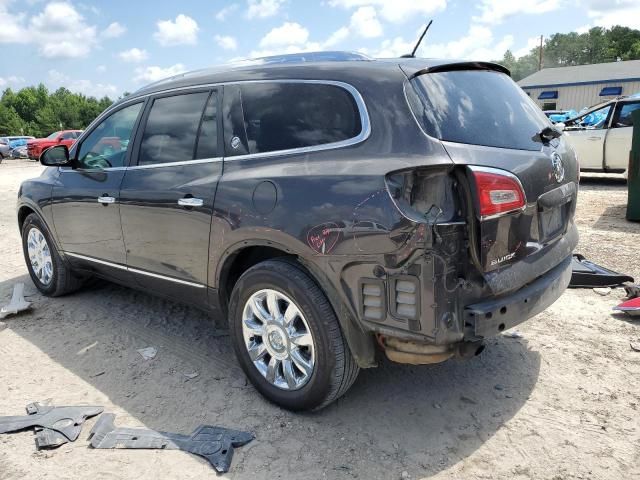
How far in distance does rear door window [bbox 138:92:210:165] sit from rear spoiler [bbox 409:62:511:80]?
4.85ft

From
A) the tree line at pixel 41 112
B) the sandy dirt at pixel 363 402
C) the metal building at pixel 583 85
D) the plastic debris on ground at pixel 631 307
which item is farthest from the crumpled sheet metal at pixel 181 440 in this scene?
the tree line at pixel 41 112

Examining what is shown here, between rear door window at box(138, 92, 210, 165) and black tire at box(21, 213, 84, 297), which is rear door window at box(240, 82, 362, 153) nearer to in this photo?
rear door window at box(138, 92, 210, 165)

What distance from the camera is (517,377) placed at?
349cm

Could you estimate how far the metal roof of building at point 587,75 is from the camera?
4194cm

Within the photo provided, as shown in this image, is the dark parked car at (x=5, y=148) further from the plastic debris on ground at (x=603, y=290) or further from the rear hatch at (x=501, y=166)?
the rear hatch at (x=501, y=166)

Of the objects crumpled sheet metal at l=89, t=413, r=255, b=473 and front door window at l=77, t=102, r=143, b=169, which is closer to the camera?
crumpled sheet metal at l=89, t=413, r=255, b=473

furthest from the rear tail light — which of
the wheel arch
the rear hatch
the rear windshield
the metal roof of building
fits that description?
the metal roof of building

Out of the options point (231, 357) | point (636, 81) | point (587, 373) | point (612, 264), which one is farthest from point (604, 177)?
point (636, 81)

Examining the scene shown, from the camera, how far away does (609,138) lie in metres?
11.2

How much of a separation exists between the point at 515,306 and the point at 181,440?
1923 millimetres

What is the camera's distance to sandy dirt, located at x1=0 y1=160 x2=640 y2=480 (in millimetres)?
2713

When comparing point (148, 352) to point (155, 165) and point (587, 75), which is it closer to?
point (155, 165)

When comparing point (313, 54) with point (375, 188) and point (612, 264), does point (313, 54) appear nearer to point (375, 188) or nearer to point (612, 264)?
point (375, 188)

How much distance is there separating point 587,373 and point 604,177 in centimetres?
1082
